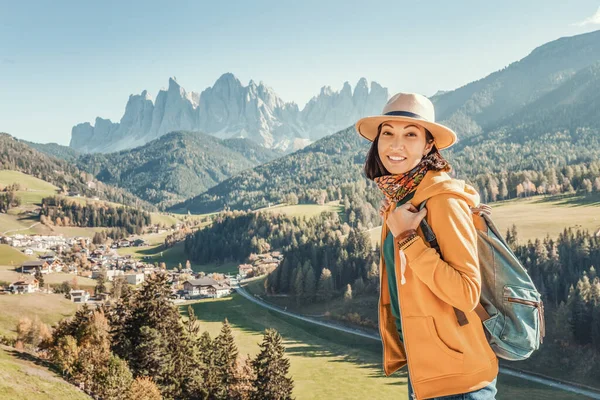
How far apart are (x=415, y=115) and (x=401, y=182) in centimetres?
72

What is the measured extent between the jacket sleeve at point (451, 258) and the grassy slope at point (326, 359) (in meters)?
58.0

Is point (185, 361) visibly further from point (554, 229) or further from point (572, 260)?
point (554, 229)

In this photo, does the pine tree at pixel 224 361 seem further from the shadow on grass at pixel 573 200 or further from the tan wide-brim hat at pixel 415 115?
the shadow on grass at pixel 573 200

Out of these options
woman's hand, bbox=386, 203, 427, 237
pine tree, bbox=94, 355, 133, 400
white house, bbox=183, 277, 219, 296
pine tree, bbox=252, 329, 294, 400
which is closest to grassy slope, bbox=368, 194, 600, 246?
white house, bbox=183, 277, 219, 296

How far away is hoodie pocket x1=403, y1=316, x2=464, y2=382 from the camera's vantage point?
4.23 m

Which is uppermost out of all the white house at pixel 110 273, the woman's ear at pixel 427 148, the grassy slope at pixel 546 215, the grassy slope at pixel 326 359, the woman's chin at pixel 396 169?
the woman's ear at pixel 427 148

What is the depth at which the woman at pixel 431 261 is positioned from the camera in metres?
4.03

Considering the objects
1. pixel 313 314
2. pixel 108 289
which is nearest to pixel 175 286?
pixel 108 289

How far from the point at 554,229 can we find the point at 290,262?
69.5m

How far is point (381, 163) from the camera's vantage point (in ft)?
17.2

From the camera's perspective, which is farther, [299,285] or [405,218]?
[299,285]

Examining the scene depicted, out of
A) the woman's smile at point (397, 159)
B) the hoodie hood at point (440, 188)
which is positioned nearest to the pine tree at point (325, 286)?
the woman's smile at point (397, 159)

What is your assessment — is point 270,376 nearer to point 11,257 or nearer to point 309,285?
point 309,285

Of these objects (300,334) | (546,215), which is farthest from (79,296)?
(546,215)
